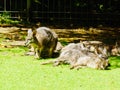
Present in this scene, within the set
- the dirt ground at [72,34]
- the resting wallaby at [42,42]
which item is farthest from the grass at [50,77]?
the dirt ground at [72,34]

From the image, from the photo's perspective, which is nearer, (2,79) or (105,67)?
(2,79)

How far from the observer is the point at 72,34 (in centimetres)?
1894

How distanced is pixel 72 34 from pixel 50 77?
9147 mm

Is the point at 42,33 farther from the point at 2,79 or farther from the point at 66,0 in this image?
the point at 66,0

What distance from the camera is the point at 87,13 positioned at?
74.9 feet

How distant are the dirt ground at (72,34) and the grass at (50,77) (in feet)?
14.4

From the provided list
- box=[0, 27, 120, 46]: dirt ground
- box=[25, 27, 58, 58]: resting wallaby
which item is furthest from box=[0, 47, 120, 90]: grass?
box=[0, 27, 120, 46]: dirt ground

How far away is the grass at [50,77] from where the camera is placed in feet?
29.8

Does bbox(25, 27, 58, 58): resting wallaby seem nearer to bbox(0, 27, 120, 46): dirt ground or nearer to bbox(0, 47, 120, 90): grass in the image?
bbox(0, 47, 120, 90): grass

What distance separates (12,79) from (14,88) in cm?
81

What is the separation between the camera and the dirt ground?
16763 millimetres

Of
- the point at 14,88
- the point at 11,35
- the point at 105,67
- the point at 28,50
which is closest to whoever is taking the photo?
the point at 14,88

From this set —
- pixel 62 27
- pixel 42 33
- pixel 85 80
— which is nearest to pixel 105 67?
pixel 85 80

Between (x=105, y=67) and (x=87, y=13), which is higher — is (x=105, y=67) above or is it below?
below
